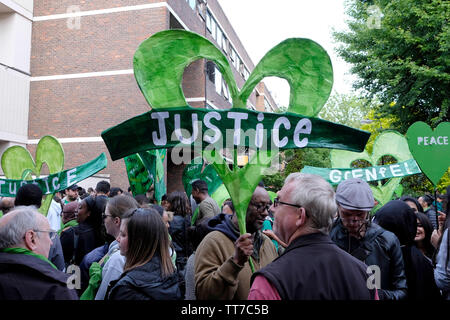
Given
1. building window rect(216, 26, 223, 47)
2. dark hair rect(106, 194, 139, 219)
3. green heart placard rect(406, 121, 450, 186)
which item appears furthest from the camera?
building window rect(216, 26, 223, 47)

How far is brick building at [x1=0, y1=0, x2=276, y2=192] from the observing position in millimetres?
16344

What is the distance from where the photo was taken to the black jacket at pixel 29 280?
5.85ft

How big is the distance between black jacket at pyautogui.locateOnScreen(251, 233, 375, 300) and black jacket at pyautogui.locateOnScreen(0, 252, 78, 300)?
96cm

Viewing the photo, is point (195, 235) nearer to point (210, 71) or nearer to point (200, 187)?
point (200, 187)

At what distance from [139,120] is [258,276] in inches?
51.1

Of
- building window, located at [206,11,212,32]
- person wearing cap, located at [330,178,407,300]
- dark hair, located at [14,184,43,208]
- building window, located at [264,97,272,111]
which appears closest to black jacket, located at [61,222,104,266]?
dark hair, located at [14,184,43,208]

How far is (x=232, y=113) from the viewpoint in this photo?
2459mm

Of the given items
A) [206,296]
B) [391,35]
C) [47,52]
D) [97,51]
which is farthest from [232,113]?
[47,52]

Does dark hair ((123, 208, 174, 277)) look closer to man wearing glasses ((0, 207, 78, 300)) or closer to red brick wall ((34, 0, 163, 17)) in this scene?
man wearing glasses ((0, 207, 78, 300))

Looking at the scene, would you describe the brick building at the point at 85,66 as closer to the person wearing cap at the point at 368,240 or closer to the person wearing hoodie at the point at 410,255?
the person wearing hoodie at the point at 410,255

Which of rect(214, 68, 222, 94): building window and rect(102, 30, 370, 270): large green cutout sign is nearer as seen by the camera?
rect(102, 30, 370, 270): large green cutout sign

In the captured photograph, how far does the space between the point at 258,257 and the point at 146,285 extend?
756mm
